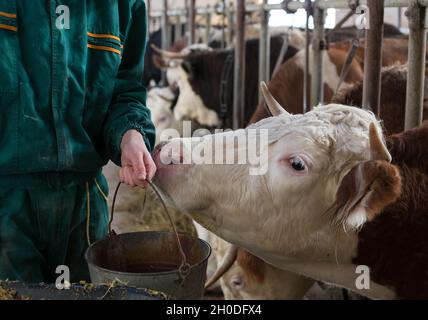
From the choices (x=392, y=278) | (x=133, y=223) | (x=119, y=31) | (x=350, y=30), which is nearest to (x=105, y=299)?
(x=119, y=31)

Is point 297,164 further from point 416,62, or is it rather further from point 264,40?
point 264,40

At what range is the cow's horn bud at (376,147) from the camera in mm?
1668

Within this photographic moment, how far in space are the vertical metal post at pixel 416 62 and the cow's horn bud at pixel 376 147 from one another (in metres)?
0.71

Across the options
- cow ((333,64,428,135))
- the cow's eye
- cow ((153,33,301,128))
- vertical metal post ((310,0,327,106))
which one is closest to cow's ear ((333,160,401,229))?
the cow's eye

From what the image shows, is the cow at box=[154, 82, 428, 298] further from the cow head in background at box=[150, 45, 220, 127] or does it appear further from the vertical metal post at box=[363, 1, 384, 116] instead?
the cow head in background at box=[150, 45, 220, 127]

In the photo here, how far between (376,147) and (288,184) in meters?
0.29

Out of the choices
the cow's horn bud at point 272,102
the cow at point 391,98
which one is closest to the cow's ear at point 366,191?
the cow's horn bud at point 272,102

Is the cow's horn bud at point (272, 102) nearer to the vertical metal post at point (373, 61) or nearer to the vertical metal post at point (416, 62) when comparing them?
the vertical metal post at point (373, 61)

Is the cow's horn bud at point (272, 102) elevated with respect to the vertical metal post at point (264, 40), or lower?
lower

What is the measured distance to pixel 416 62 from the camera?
232cm

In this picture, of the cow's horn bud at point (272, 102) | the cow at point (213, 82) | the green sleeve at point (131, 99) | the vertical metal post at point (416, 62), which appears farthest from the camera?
the cow at point (213, 82)

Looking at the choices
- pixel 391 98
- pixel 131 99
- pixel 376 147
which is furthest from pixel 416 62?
pixel 131 99

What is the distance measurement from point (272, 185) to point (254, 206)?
0.09 m

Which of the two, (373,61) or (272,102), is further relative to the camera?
(373,61)
